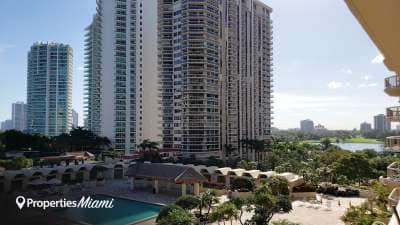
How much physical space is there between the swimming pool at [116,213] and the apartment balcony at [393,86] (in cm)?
1847

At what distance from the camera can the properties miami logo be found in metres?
25.9

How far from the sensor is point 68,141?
58656 mm

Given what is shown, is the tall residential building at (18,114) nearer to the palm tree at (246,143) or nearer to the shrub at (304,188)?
the palm tree at (246,143)

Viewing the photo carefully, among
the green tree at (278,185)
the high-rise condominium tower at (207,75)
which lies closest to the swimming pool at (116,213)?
the green tree at (278,185)

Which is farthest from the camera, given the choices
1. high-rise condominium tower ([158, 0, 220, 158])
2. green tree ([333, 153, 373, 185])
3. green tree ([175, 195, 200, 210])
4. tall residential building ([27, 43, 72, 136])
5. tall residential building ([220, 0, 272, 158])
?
tall residential building ([27, 43, 72, 136])

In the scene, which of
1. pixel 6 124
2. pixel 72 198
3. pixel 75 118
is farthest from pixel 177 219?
pixel 6 124

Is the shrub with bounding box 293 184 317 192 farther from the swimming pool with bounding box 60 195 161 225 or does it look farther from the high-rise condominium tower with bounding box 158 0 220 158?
the high-rise condominium tower with bounding box 158 0 220 158

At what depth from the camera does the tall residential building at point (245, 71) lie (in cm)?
5831

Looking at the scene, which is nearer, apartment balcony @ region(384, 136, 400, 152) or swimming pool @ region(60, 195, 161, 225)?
apartment balcony @ region(384, 136, 400, 152)

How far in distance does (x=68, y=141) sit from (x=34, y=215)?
1472 inches

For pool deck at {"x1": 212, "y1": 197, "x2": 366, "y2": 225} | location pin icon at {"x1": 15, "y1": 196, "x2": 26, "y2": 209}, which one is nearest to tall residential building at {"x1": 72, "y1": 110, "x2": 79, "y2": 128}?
location pin icon at {"x1": 15, "y1": 196, "x2": 26, "y2": 209}

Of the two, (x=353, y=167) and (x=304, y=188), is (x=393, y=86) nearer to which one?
(x=304, y=188)

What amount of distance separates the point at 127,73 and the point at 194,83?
1548 cm

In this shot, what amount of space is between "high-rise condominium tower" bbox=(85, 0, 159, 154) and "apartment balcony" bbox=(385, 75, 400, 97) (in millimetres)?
56725
